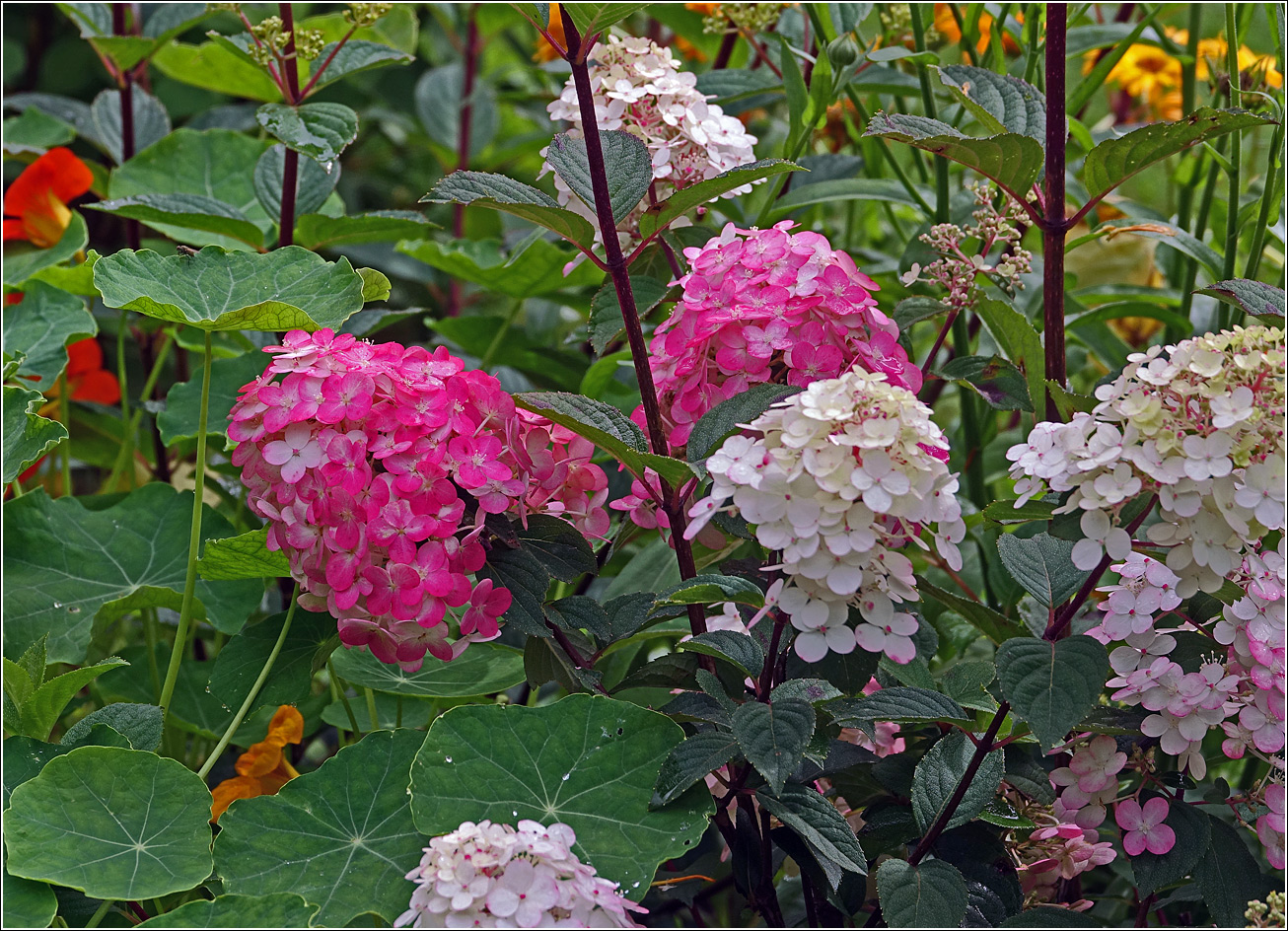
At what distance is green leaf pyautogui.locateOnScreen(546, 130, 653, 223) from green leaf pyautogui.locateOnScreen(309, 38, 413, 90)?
39 cm

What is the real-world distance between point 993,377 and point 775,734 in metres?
0.35

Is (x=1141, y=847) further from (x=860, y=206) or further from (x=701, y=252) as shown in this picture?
(x=860, y=206)

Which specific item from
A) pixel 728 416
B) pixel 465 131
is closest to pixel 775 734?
pixel 728 416

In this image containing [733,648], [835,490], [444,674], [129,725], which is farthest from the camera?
[444,674]

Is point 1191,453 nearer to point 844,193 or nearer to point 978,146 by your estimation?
point 978,146

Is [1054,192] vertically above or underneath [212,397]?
above

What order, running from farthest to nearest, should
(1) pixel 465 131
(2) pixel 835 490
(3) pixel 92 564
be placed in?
(1) pixel 465 131
(3) pixel 92 564
(2) pixel 835 490

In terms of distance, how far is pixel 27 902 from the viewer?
2.06 feet

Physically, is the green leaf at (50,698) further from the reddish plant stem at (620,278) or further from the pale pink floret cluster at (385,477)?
the reddish plant stem at (620,278)

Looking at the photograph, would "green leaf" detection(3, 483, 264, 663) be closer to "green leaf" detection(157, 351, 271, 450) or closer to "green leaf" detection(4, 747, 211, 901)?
"green leaf" detection(157, 351, 271, 450)

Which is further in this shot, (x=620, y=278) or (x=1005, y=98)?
(x=1005, y=98)

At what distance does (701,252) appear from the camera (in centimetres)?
70

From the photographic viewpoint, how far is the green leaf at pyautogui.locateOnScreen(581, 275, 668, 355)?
30.4 inches

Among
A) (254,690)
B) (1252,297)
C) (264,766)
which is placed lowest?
(264,766)
